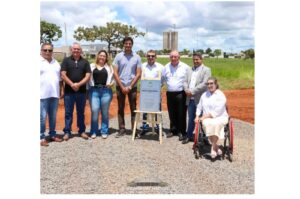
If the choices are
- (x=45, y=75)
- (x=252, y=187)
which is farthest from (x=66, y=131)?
(x=252, y=187)

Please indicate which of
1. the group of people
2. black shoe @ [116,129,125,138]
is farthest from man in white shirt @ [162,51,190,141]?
black shoe @ [116,129,125,138]

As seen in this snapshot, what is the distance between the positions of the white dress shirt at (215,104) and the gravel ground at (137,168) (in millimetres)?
732

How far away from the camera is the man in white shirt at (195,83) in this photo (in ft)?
21.7

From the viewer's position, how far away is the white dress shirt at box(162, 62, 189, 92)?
7.04 metres

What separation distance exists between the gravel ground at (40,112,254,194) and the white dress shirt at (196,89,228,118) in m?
0.73

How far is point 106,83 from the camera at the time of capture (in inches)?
281

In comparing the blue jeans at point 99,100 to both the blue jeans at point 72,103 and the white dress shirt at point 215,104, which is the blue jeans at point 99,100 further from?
the white dress shirt at point 215,104

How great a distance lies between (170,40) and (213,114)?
4.76 metres

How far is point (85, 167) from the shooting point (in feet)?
18.9

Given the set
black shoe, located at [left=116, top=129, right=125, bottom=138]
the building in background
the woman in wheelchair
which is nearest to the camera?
the woman in wheelchair

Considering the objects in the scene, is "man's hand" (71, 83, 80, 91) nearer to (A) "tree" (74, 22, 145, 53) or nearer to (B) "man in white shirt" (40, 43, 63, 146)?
(B) "man in white shirt" (40, 43, 63, 146)

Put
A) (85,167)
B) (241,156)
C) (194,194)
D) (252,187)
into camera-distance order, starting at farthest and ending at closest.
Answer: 1. (241,156)
2. (85,167)
3. (252,187)
4. (194,194)
